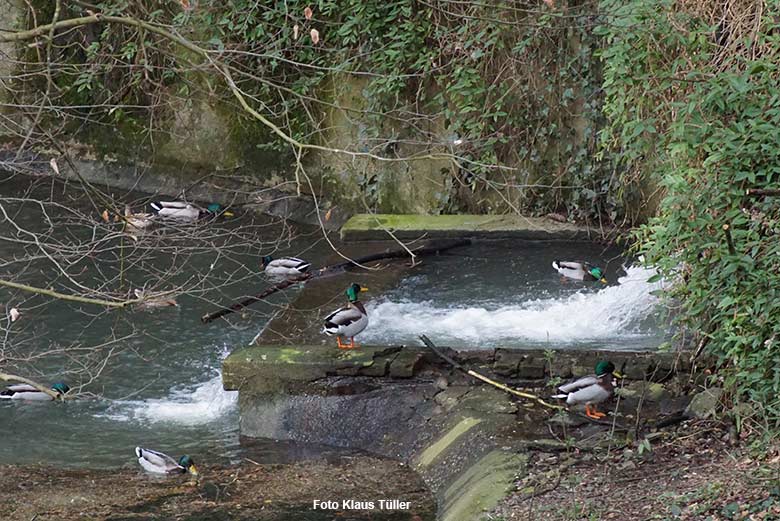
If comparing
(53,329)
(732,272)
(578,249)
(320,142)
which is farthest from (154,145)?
(732,272)

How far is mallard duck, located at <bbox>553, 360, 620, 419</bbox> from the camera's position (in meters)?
7.61

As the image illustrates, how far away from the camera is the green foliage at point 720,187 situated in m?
6.63

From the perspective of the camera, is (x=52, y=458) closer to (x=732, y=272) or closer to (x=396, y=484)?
(x=396, y=484)

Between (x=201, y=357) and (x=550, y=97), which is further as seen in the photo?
(x=550, y=97)

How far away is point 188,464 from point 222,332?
8.98ft

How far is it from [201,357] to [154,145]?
6.53 meters

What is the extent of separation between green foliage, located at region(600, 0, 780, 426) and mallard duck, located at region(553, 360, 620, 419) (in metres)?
0.65

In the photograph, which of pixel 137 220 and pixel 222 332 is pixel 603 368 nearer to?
pixel 137 220

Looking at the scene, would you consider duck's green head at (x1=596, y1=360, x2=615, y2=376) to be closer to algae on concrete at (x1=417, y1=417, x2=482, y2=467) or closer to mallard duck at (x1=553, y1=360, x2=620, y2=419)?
mallard duck at (x1=553, y1=360, x2=620, y2=419)

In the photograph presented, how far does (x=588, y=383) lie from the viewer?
765 centimetres

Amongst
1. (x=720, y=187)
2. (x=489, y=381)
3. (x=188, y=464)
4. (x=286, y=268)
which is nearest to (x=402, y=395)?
(x=489, y=381)

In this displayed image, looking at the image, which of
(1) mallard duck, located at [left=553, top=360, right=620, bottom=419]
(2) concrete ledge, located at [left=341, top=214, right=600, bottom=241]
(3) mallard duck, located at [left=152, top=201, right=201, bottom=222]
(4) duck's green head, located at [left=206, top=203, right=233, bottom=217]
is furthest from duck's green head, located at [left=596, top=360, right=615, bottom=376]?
(4) duck's green head, located at [left=206, top=203, right=233, bottom=217]

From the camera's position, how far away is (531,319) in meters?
10.1

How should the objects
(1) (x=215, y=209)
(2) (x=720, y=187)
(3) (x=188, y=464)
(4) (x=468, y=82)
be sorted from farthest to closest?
(1) (x=215, y=209), (4) (x=468, y=82), (3) (x=188, y=464), (2) (x=720, y=187)
